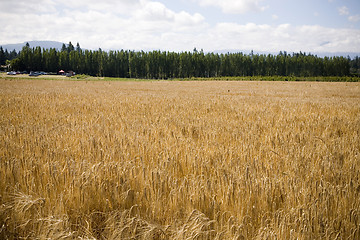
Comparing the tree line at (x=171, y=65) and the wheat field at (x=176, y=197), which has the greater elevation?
the tree line at (x=171, y=65)

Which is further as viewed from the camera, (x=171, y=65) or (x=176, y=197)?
(x=171, y=65)

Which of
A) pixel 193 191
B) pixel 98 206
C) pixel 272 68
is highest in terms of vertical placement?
pixel 272 68

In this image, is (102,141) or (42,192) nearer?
A: (42,192)

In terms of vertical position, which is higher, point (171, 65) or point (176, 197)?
point (171, 65)

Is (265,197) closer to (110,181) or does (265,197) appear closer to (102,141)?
(110,181)

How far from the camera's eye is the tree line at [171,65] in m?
110

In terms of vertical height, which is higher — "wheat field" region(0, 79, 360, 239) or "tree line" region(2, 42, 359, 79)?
"tree line" region(2, 42, 359, 79)

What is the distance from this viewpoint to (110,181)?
9.19 ft

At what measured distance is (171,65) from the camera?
379ft

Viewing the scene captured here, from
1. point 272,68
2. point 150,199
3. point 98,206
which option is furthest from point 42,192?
point 272,68

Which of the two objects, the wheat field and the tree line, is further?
the tree line

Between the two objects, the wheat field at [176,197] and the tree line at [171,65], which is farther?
the tree line at [171,65]

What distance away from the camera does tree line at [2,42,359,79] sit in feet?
360

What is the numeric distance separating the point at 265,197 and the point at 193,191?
77 cm
